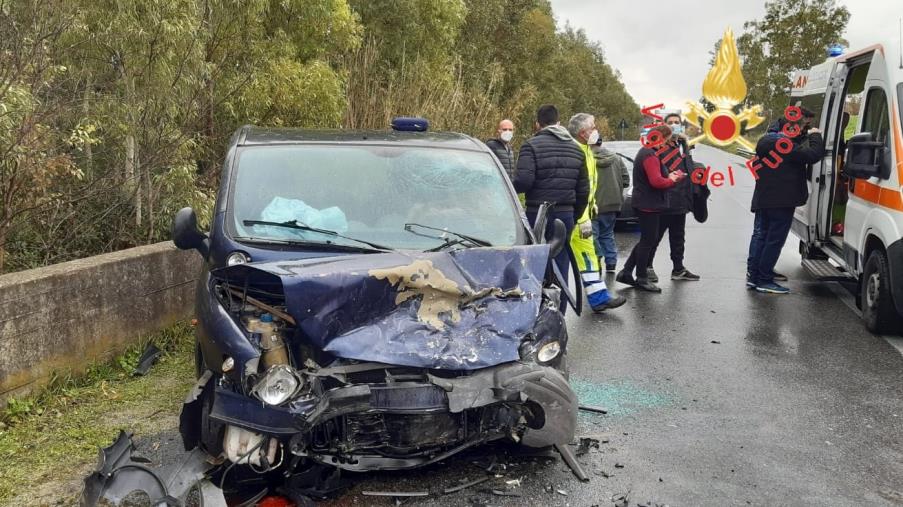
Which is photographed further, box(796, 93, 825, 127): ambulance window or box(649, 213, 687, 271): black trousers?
box(649, 213, 687, 271): black trousers

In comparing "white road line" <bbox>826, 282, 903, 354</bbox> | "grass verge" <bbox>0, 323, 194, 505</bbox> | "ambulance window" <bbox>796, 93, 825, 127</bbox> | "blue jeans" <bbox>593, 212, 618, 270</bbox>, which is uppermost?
"ambulance window" <bbox>796, 93, 825, 127</bbox>

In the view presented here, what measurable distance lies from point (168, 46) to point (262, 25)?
282 centimetres

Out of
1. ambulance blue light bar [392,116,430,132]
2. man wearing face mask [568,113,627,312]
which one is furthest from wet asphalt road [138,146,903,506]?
ambulance blue light bar [392,116,430,132]

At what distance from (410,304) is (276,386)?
77 cm

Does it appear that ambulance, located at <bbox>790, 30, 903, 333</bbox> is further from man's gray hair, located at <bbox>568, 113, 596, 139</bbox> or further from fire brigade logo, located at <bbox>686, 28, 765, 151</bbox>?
man's gray hair, located at <bbox>568, 113, 596, 139</bbox>

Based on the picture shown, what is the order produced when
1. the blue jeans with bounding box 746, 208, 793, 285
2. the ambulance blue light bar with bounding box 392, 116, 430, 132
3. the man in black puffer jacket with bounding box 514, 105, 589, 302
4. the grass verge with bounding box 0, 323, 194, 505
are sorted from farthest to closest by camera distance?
the blue jeans with bounding box 746, 208, 793, 285, the man in black puffer jacket with bounding box 514, 105, 589, 302, the ambulance blue light bar with bounding box 392, 116, 430, 132, the grass verge with bounding box 0, 323, 194, 505

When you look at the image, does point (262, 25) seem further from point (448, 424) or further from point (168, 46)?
point (448, 424)

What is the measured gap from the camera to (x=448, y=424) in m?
3.72

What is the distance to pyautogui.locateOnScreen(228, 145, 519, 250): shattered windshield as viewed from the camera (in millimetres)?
4625

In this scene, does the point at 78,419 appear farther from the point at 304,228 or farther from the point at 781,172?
the point at 781,172

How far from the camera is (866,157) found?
6969 mm

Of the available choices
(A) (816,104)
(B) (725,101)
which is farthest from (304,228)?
(B) (725,101)

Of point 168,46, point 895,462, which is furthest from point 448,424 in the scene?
point 168,46

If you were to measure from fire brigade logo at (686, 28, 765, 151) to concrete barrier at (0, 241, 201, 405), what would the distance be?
6499mm
